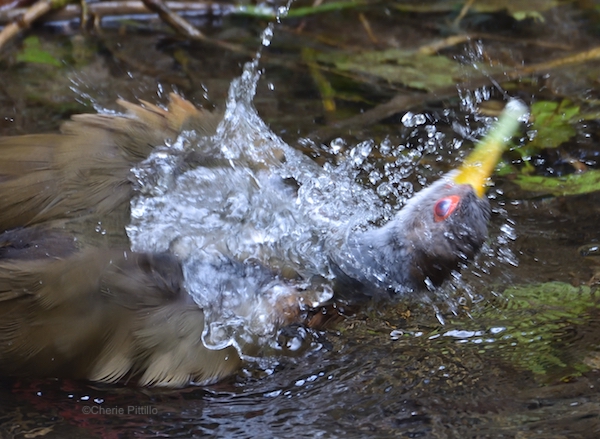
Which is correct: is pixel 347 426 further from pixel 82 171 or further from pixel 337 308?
pixel 82 171

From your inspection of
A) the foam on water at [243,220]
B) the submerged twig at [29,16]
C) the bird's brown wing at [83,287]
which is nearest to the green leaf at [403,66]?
the foam on water at [243,220]

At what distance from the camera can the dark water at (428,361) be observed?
84.7 inches

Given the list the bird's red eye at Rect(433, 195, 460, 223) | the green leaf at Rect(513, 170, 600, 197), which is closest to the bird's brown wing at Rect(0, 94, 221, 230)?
the bird's red eye at Rect(433, 195, 460, 223)

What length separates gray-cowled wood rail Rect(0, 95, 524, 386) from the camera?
237 centimetres

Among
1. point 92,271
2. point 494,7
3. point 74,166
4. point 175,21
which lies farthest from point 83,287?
point 494,7

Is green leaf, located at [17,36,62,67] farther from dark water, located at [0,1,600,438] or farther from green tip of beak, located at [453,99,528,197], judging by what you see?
green tip of beak, located at [453,99,528,197]

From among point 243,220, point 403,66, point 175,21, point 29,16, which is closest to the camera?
point 243,220

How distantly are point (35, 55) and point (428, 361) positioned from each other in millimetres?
3164

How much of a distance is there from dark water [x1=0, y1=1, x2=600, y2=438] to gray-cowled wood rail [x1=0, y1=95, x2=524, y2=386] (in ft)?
0.30

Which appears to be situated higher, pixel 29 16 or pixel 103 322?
pixel 29 16

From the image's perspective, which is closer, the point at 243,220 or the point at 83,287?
the point at 83,287

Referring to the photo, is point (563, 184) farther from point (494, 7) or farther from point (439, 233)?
point (494, 7)

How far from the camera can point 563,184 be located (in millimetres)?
3334

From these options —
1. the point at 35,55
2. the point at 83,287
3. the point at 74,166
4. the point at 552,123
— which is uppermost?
the point at 35,55
